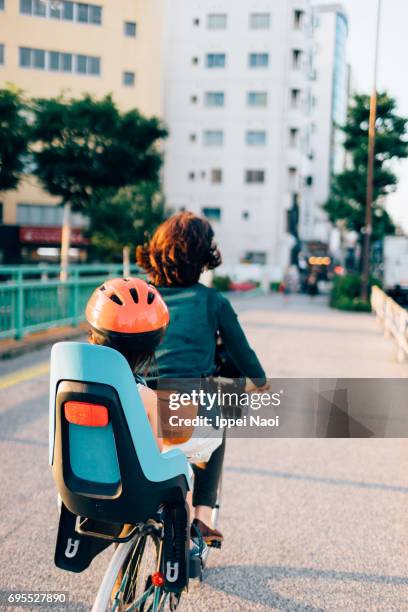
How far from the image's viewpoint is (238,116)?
5422 centimetres

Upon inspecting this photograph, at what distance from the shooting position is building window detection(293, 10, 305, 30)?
178ft

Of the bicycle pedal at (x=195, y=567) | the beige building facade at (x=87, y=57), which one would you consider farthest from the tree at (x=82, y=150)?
the bicycle pedal at (x=195, y=567)

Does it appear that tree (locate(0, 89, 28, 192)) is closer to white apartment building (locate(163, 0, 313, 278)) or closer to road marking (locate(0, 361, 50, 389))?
road marking (locate(0, 361, 50, 389))

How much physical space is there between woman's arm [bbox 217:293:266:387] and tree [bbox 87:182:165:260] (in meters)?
34.2

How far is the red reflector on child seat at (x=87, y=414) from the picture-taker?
1.93 metres

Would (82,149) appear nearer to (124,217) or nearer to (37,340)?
(37,340)

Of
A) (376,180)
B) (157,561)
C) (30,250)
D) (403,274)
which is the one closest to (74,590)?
(157,561)

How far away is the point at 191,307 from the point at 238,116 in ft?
176

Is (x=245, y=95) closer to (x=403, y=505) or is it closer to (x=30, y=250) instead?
(x=30, y=250)

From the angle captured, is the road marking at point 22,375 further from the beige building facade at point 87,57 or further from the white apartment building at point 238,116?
the white apartment building at point 238,116

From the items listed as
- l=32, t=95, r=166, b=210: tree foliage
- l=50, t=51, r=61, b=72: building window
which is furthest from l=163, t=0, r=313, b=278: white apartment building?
l=32, t=95, r=166, b=210: tree foliage

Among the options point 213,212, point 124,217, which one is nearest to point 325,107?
point 213,212

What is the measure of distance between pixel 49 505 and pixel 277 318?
16.2 meters
